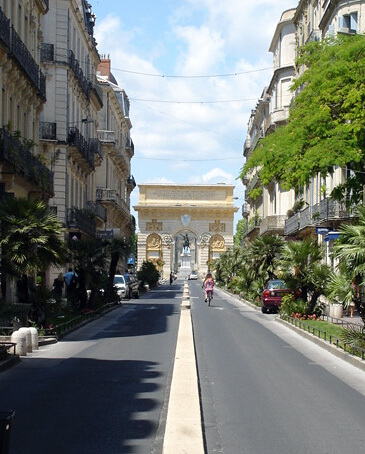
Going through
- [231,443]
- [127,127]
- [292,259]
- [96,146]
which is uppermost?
[127,127]

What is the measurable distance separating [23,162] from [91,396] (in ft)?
55.6

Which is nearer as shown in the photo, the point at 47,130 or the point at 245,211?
the point at 47,130

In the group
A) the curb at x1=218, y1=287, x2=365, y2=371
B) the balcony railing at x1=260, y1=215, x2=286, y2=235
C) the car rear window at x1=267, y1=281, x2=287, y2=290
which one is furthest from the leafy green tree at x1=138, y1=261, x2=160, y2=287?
the curb at x1=218, y1=287, x2=365, y2=371

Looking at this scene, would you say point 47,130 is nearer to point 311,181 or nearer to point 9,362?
point 311,181

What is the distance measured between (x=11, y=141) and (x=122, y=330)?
23.1 ft

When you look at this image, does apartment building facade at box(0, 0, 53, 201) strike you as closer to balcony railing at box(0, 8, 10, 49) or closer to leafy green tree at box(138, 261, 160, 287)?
balcony railing at box(0, 8, 10, 49)

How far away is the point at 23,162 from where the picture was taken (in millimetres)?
27734

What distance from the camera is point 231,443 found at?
8.76m

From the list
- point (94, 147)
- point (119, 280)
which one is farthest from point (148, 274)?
point (94, 147)

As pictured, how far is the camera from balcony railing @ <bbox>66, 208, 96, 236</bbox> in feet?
154

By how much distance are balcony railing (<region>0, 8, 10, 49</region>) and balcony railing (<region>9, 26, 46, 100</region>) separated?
1.75ft

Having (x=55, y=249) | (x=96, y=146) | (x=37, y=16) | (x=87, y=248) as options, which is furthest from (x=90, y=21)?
(x=55, y=249)

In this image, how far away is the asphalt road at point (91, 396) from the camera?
8.80 m

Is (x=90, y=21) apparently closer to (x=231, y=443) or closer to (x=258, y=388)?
(x=258, y=388)
